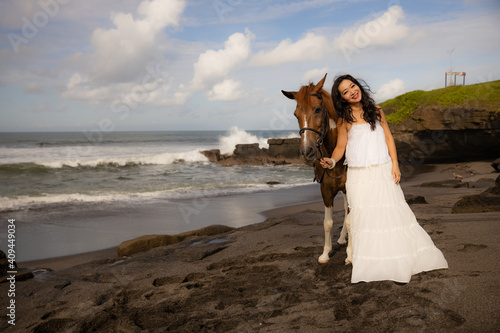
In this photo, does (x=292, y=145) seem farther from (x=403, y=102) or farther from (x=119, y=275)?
(x=119, y=275)

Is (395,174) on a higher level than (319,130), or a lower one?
lower

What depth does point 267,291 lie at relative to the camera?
12.7ft

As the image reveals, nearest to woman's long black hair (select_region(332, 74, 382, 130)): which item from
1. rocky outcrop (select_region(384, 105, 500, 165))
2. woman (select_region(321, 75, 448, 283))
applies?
woman (select_region(321, 75, 448, 283))

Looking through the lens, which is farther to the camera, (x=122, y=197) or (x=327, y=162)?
(x=122, y=197)

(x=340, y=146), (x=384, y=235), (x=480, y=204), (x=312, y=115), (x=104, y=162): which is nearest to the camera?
(x=384, y=235)

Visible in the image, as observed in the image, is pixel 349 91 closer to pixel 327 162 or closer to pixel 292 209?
pixel 327 162

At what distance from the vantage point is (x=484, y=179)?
10.7m

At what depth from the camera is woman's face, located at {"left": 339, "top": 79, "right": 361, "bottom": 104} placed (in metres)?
3.85

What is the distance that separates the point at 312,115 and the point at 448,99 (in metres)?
12.4

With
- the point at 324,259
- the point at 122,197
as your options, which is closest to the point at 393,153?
the point at 324,259

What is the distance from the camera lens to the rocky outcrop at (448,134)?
1286 cm

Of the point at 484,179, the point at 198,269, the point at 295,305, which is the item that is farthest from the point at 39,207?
the point at 484,179

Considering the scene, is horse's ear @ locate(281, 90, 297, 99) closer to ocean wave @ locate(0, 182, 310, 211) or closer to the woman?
the woman

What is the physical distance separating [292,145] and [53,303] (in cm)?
2458
